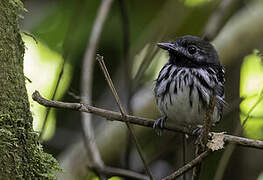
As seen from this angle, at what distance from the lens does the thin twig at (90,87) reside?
10.8 ft

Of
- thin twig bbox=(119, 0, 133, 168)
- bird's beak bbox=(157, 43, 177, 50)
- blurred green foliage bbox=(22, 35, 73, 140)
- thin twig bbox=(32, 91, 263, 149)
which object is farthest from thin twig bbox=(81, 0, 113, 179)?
thin twig bbox=(32, 91, 263, 149)

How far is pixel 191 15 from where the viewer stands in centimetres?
449

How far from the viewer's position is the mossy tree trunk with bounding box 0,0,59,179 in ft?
5.35

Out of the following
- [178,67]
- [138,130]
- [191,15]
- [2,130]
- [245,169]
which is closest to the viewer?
[2,130]

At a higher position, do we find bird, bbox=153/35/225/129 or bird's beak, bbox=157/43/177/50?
bird's beak, bbox=157/43/177/50

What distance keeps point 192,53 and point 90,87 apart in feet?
2.57

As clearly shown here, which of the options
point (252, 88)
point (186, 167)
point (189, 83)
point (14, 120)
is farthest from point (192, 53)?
point (14, 120)

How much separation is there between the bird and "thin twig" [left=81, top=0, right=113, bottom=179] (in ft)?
1.63

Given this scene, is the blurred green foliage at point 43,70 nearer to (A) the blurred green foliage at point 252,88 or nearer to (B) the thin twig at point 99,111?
(A) the blurred green foliage at point 252,88

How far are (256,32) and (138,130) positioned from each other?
1287 mm

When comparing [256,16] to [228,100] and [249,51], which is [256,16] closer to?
[249,51]

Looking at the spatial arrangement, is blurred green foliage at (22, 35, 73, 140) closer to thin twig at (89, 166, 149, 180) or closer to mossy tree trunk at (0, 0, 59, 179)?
thin twig at (89, 166, 149, 180)

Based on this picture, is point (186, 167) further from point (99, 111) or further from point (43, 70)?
point (43, 70)

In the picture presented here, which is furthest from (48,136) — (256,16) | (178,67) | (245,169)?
(256,16)
